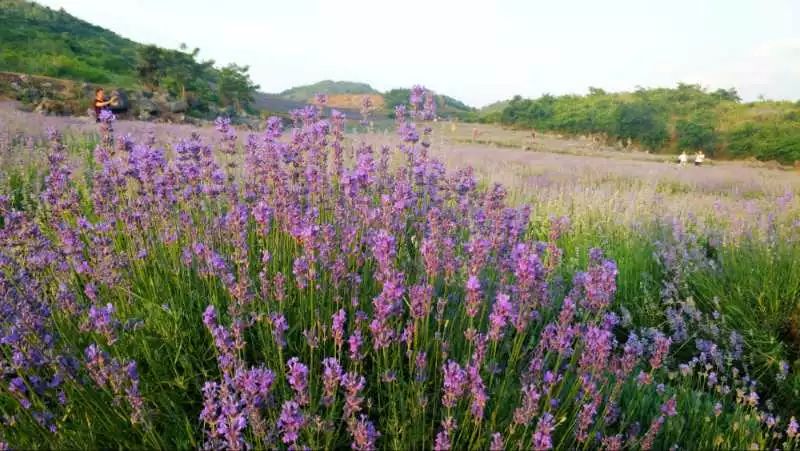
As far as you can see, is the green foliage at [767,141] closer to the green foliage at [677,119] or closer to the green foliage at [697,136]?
the green foliage at [677,119]

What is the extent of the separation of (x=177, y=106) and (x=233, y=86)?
30.0 ft

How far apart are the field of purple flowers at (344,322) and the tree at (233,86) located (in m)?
25.7

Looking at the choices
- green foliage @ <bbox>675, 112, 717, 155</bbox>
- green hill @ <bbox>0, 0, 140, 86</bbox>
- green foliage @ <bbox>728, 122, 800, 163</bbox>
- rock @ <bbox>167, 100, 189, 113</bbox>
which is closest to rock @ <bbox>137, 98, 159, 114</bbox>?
rock @ <bbox>167, 100, 189, 113</bbox>

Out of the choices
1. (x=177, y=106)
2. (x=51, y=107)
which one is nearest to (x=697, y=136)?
(x=177, y=106)

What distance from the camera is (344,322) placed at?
2113mm

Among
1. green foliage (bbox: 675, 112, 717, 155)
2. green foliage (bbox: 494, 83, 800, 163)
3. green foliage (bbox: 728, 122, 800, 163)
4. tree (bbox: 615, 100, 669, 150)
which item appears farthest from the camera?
tree (bbox: 615, 100, 669, 150)

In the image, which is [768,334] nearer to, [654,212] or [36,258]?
[654,212]

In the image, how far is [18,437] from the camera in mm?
1686

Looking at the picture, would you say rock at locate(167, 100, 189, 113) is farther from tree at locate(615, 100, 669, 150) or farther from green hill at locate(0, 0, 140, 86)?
tree at locate(615, 100, 669, 150)

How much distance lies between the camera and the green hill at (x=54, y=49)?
22.3 metres

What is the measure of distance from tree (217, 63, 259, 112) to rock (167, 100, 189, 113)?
742 centimetres

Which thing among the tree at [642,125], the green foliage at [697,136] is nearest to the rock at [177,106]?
the tree at [642,125]

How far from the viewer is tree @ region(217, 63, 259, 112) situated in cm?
2750

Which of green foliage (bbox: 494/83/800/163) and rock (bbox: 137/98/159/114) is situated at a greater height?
green foliage (bbox: 494/83/800/163)
